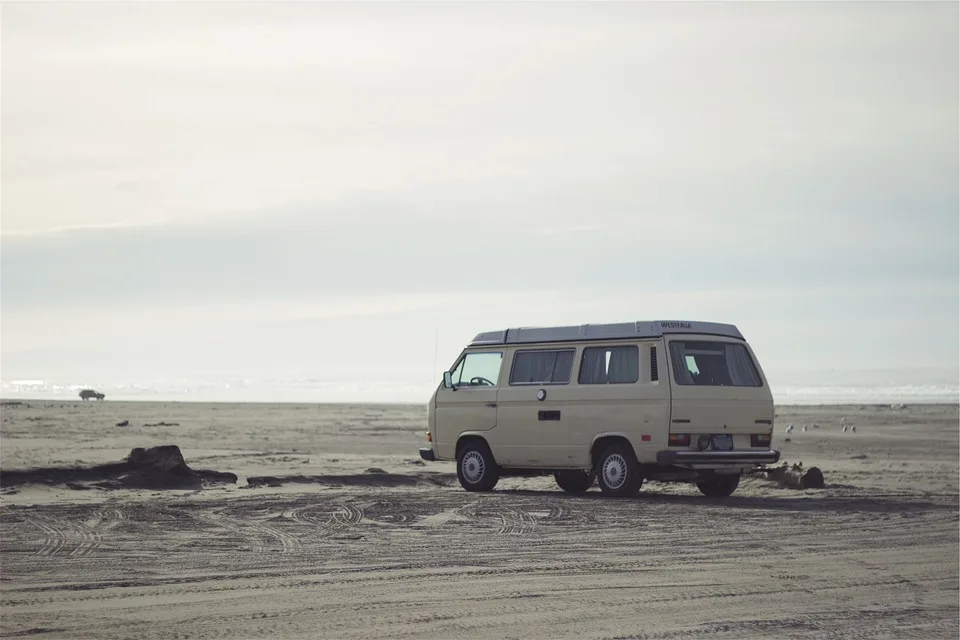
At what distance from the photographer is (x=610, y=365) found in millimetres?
17734

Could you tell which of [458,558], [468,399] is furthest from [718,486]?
[458,558]

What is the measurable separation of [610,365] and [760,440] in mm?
2335

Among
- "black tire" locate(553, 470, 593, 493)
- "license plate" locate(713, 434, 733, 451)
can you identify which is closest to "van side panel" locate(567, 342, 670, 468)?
"license plate" locate(713, 434, 733, 451)

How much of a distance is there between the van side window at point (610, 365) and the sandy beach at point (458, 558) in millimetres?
1742

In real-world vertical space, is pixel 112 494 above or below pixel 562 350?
below

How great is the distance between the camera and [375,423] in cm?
4306

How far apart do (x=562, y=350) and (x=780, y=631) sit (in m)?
10.0

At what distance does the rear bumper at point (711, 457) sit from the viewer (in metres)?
16.7

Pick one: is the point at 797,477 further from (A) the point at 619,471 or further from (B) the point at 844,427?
(B) the point at 844,427

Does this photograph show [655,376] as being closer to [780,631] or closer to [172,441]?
[780,631]

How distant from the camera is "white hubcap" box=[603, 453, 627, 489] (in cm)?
1744

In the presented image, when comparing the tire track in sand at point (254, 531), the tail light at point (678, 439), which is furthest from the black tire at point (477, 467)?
the tire track in sand at point (254, 531)

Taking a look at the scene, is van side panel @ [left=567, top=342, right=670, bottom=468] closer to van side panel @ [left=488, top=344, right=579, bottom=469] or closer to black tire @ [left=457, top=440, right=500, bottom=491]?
van side panel @ [left=488, top=344, right=579, bottom=469]

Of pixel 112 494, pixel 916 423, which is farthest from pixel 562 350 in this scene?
pixel 916 423
